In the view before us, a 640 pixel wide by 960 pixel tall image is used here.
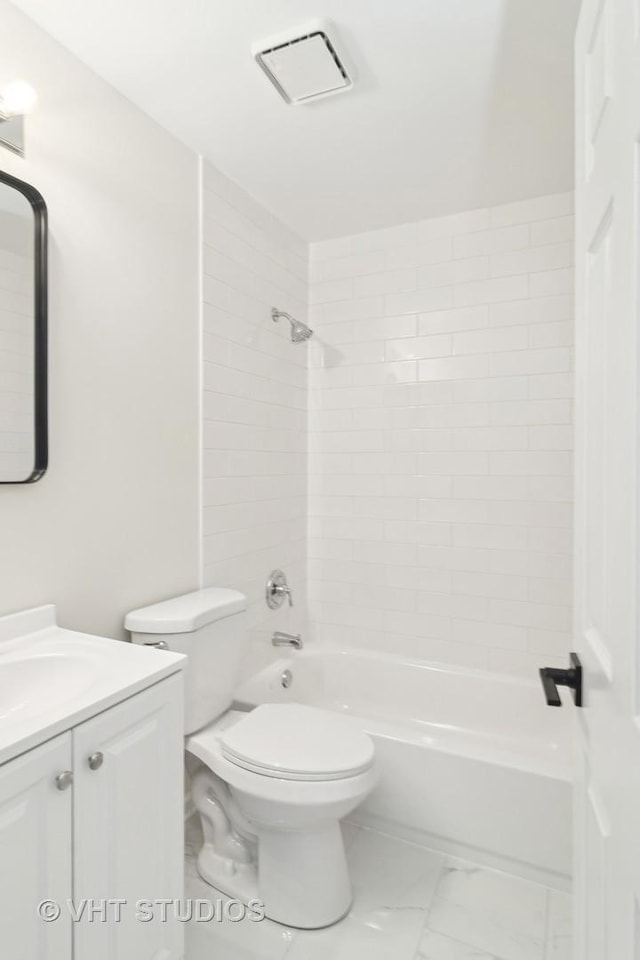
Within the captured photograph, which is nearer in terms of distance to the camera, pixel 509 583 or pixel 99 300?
pixel 99 300

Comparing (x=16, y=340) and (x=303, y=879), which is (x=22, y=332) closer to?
(x=16, y=340)

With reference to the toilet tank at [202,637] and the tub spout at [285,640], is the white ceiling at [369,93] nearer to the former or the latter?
the toilet tank at [202,637]

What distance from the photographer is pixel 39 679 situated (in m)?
1.24

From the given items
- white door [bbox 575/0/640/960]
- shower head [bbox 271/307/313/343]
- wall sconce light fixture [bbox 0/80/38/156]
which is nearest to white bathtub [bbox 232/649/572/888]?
white door [bbox 575/0/640/960]

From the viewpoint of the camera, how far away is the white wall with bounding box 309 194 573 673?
2299 mm

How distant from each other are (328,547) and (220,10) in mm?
2080

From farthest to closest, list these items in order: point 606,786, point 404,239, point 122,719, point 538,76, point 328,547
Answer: point 328,547 → point 404,239 → point 538,76 → point 122,719 → point 606,786

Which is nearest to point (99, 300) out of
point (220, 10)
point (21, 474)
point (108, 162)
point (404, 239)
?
point (108, 162)

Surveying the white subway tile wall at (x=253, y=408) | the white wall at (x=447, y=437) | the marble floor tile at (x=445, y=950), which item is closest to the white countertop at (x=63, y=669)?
the white subway tile wall at (x=253, y=408)

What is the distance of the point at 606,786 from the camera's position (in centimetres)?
77

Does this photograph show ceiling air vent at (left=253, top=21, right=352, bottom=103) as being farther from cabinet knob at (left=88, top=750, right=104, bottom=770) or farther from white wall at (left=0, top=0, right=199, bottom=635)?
cabinet knob at (left=88, top=750, right=104, bottom=770)

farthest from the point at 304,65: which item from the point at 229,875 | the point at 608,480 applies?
the point at 229,875

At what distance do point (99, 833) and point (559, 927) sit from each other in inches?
54.6

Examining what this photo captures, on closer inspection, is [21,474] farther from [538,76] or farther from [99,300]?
[538,76]
